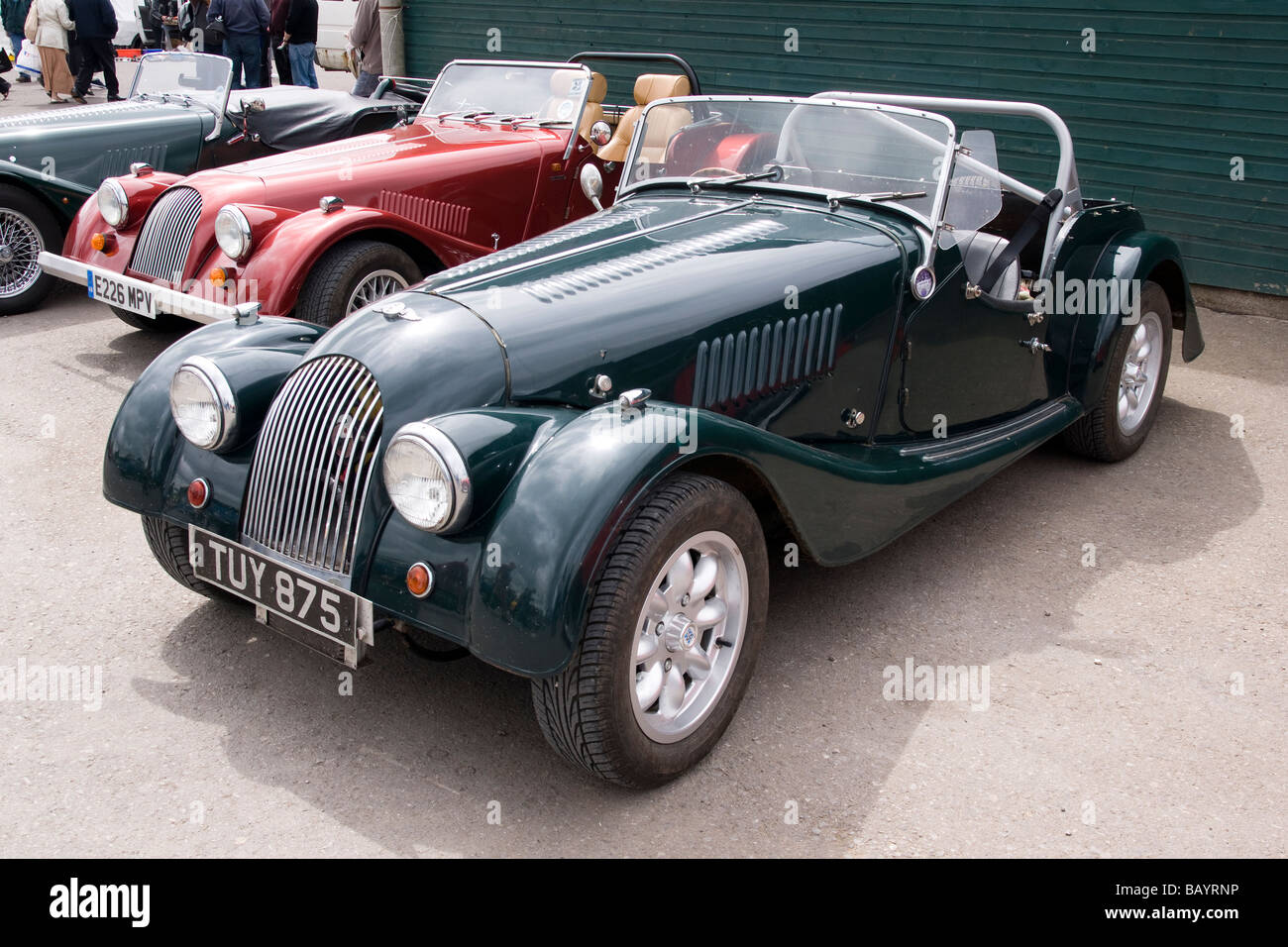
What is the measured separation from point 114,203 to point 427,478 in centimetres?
449

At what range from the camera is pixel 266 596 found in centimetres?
286

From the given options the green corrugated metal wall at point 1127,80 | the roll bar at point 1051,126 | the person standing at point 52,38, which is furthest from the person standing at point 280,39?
the roll bar at point 1051,126

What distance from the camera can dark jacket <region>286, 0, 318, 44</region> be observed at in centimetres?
1259

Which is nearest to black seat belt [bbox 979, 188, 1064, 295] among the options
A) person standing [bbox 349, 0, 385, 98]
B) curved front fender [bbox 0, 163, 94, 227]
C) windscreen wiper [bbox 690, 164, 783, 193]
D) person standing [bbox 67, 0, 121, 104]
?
windscreen wiper [bbox 690, 164, 783, 193]

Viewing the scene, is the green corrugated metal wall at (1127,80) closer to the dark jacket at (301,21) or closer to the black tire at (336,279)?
the black tire at (336,279)

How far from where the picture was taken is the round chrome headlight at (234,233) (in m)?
5.47

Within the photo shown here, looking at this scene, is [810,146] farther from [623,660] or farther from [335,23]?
[335,23]

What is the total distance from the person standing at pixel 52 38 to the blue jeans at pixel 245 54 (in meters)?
4.31

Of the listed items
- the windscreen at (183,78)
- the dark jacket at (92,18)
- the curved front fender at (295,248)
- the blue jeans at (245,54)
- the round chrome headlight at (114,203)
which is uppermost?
the dark jacket at (92,18)

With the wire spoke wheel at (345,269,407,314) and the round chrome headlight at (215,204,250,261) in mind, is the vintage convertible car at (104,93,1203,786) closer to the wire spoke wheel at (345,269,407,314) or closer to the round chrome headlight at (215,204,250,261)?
the wire spoke wheel at (345,269,407,314)
